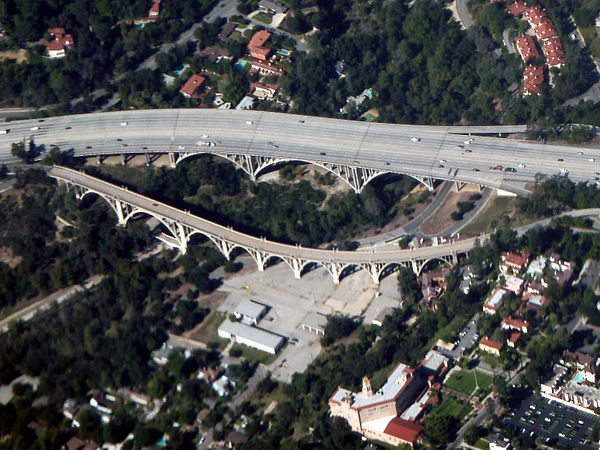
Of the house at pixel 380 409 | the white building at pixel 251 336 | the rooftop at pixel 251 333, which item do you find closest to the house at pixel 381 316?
the white building at pixel 251 336

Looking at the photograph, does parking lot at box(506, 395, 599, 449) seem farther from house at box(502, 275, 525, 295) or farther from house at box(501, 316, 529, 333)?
house at box(502, 275, 525, 295)

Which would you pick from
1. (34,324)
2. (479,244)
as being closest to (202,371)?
(34,324)

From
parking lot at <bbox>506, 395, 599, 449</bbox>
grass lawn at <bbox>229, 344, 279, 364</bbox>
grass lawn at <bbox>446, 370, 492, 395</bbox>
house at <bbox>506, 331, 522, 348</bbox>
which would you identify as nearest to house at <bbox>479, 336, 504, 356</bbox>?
house at <bbox>506, 331, 522, 348</bbox>

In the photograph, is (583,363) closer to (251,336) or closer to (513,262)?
(513,262)

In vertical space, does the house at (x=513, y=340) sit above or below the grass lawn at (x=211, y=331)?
above

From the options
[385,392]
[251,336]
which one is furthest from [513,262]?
[251,336]

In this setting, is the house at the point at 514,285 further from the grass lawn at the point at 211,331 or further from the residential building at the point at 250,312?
the grass lawn at the point at 211,331
